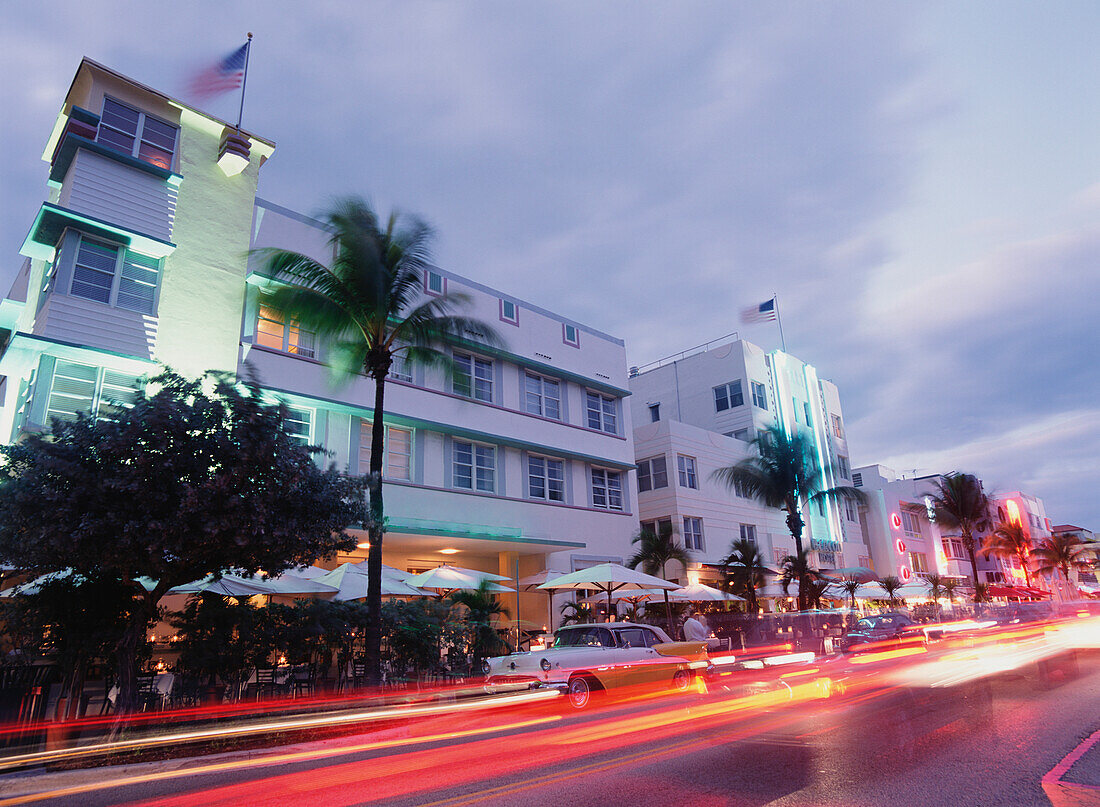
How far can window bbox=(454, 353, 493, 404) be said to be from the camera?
26.1m

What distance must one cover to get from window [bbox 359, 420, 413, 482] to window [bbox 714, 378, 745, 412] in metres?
24.0

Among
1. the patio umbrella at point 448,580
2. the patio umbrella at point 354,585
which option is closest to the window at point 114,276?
the patio umbrella at point 354,585

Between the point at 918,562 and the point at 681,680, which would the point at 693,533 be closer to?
the point at 681,680

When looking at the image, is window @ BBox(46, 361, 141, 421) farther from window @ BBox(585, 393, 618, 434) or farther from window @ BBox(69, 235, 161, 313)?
window @ BBox(585, 393, 618, 434)

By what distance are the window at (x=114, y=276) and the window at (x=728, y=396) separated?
104ft

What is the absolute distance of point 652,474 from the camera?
35.4 m

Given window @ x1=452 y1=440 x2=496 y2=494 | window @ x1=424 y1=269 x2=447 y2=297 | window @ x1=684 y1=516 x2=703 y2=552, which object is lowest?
window @ x1=684 y1=516 x2=703 y2=552

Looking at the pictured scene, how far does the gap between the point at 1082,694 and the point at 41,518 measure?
1714cm

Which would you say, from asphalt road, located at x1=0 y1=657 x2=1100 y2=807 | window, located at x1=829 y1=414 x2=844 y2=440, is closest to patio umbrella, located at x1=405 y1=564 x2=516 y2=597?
asphalt road, located at x1=0 y1=657 x2=1100 y2=807

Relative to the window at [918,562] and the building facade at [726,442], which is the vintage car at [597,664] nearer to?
the building facade at [726,442]

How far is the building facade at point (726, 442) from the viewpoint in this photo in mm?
34906

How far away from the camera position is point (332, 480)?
13.1 metres

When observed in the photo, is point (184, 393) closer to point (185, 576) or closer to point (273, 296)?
point (185, 576)

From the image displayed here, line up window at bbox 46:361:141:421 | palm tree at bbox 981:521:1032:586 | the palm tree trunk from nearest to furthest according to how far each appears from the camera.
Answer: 1. the palm tree trunk
2. window at bbox 46:361:141:421
3. palm tree at bbox 981:521:1032:586
